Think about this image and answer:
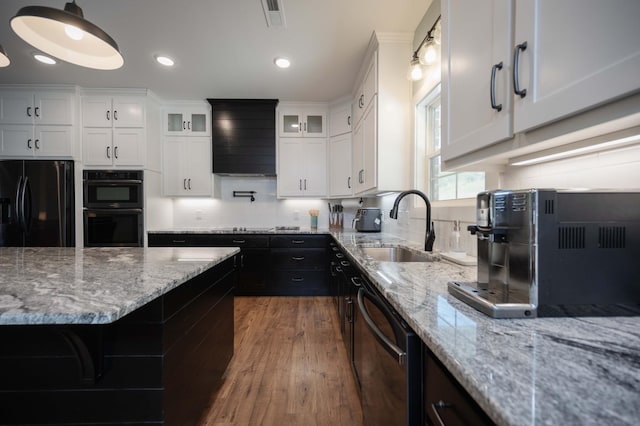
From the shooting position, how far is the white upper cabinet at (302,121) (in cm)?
369

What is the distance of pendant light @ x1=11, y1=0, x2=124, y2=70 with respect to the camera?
118cm

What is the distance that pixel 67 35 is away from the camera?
1.37 meters

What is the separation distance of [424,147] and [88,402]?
7.98 feet

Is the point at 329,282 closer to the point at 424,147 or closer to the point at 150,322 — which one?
the point at 424,147

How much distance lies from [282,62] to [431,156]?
1.78m

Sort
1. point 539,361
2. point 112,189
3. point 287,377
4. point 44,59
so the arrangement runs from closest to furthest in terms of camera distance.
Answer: point 539,361
point 287,377
point 44,59
point 112,189

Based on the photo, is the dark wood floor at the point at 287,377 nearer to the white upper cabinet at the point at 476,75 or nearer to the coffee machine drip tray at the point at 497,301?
the coffee machine drip tray at the point at 497,301

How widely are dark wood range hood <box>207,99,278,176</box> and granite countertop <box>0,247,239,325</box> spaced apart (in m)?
2.23

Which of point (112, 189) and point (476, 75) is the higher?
point (476, 75)

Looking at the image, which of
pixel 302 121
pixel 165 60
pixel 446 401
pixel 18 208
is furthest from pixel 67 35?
pixel 18 208

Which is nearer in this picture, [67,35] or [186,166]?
[67,35]

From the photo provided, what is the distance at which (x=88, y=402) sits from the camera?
92 cm

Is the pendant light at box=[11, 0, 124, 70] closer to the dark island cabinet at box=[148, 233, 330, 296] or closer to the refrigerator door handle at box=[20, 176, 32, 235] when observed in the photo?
the dark island cabinet at box=[148, 233, 330, 296]

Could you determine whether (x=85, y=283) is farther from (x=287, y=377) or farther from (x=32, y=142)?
(x=32, y=142)
